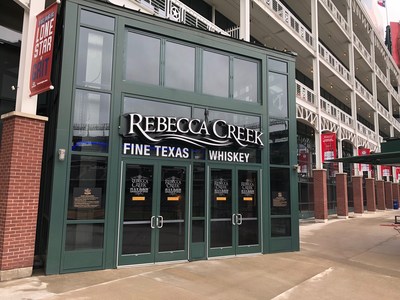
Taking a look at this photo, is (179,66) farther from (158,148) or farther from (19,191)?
(19,191)

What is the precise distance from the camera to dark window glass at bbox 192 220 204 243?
9289 millimetres

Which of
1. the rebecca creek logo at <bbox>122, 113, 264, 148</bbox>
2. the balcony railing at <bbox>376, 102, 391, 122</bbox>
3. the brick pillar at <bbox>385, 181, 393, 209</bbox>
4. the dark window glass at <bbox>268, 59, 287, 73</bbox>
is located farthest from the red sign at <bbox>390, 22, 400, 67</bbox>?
the rebecca creek logo at <bbox>122, 113, 264, 148</bbox>

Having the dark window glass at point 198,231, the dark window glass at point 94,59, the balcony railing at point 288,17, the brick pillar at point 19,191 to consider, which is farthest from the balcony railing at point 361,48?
the brick pillar at point 19,191

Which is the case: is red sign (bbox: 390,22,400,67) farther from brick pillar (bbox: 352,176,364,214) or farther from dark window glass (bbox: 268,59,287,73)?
dark window glass (bbox: 268,59,287,73)

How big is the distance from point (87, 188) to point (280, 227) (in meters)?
6.20

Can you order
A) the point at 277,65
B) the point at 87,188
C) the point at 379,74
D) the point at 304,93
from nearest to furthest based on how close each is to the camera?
1. the point at 87,188
2. the point at 277,65
3. the point at 304,93
4. the point at 379,74

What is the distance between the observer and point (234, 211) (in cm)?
1004

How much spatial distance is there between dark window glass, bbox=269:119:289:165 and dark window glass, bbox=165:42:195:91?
321 cm

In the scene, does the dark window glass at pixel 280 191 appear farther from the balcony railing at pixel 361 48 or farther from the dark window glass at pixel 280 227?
the balcony railing at pixel 361 48

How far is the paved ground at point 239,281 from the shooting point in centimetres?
638

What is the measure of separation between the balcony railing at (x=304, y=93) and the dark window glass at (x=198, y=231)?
1216 cm

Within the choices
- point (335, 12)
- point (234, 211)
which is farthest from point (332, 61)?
point (234, 211)

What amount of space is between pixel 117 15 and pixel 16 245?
19.6ft

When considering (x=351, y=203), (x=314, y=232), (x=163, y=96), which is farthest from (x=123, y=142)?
(x=351, y=203)
